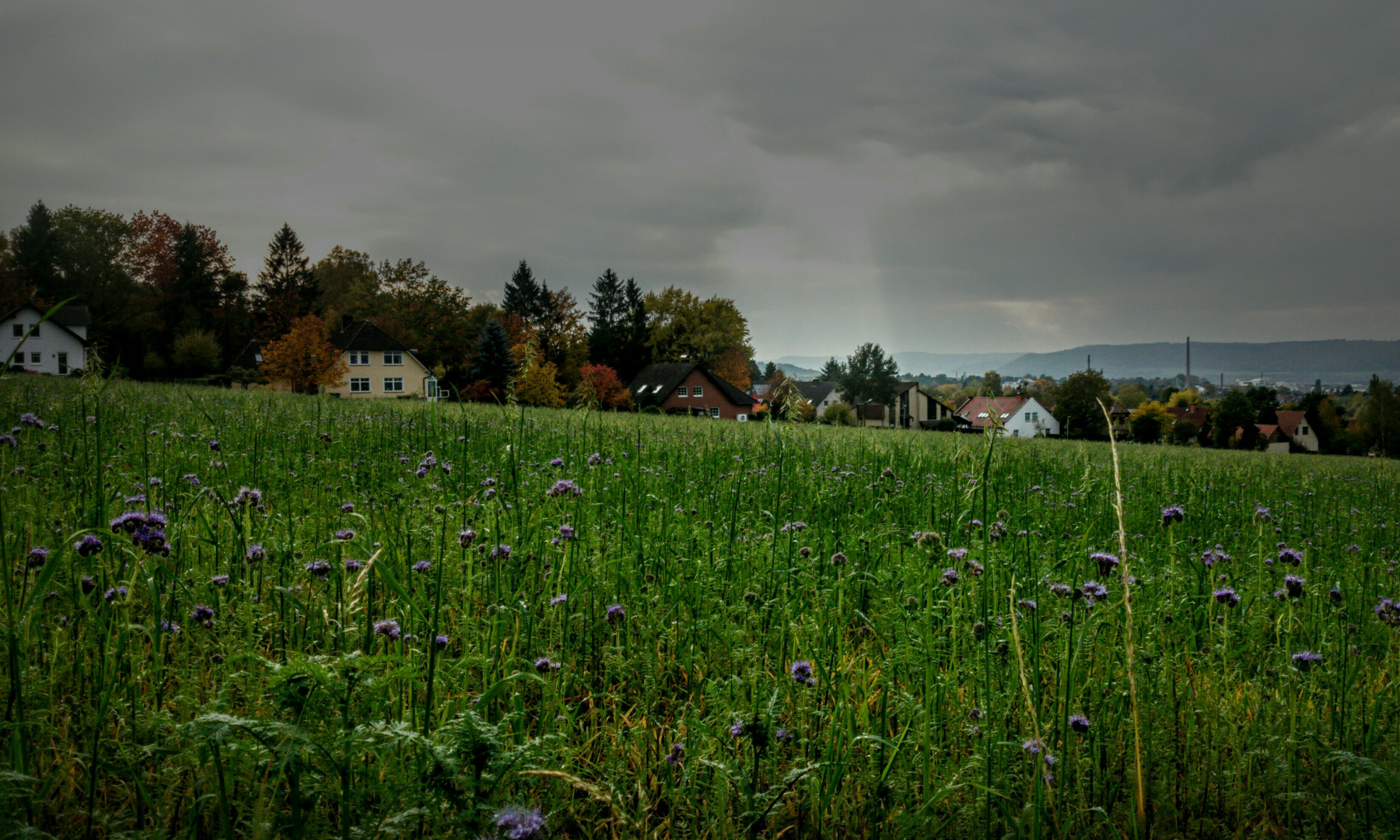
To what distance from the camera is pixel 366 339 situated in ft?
199

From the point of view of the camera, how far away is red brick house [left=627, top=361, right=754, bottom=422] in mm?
61594

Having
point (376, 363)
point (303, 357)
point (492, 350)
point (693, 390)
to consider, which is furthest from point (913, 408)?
point (303, 357)

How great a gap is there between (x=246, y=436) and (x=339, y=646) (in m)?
5.84

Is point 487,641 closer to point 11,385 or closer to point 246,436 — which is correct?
point 246,436

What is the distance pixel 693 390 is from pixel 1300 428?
74.4 metres

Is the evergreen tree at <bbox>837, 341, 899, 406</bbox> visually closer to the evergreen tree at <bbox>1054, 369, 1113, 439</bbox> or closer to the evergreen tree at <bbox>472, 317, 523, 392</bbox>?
the evergreen tree at <bbox>1054, 369, 1113, 439</bbox>

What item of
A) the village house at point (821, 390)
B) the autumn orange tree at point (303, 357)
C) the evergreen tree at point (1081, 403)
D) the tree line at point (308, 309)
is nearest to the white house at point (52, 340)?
the tree line at point (308, 309)

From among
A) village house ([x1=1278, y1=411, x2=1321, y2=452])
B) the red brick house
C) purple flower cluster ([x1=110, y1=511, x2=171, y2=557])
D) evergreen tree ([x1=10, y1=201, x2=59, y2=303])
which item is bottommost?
purple flower cluster ([x1=110, y1=511, x2=171, y2=557])

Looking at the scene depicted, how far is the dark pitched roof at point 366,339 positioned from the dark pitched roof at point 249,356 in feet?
20.1

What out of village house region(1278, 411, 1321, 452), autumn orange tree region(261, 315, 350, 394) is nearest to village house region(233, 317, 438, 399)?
autumn orange tree region(261, 315, 350, 394)

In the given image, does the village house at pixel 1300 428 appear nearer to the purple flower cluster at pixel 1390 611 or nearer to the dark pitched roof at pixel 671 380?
the dark pitched roof at pixel 671 380

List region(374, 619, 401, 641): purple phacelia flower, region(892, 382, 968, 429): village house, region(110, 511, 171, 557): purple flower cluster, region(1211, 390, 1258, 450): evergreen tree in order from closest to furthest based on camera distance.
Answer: region(374, 619, 401, 641): purple phacelia flower
region(110, 511, 171, 557): purple flower cluster
region(1211, 390, 1258, 450): evergreen tree
region(892, 382, 968, 429): village house

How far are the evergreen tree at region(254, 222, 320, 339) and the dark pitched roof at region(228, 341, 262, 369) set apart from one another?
12.6 ft

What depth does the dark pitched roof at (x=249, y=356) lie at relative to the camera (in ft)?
187
